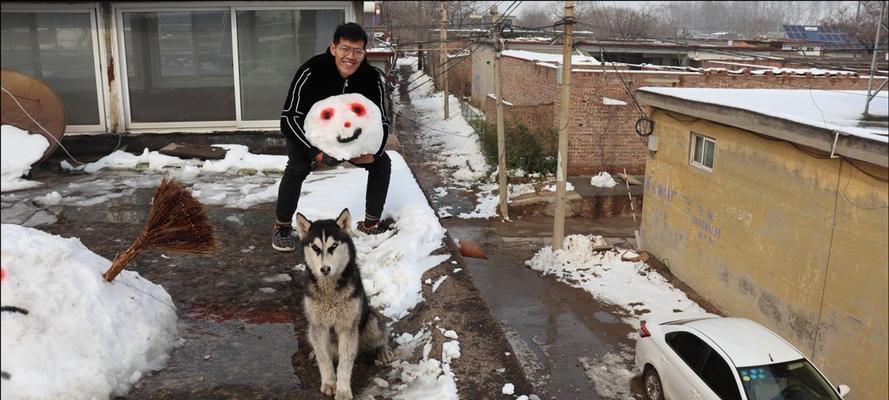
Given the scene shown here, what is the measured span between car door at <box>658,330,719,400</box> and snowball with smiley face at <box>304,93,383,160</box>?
5210mm

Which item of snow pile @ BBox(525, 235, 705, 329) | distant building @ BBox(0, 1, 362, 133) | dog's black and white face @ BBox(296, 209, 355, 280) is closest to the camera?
dog's black and white face @ BBox(296, 209, 355, 280)

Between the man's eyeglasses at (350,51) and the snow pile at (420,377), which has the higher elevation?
the man's eyeglasses at (350,51)

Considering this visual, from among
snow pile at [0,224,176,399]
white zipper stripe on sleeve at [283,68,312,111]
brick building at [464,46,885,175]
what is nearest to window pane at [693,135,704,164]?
brick building at [464,46,885,175]

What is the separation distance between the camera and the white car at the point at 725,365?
7551 mm

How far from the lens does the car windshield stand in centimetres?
746

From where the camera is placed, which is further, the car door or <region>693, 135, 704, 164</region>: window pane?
<region>693, 135, 704, 164</region>: window pane

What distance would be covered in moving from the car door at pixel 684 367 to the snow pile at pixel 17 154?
7.38 metres

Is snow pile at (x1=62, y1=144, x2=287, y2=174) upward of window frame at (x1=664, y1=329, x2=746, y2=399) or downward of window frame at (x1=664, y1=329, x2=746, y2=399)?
upward

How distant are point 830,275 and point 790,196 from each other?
4.97 feet

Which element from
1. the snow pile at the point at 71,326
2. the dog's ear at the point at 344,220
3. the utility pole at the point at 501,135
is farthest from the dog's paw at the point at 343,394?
the utility pole at the point at 501,135

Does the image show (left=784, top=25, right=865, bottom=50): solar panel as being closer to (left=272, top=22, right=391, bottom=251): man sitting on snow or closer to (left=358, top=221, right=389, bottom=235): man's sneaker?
(left=358, top=221, right=389, bottom=235): man's sneaker

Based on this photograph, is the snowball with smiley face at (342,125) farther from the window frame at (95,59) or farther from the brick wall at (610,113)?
the brick wall at (610,113)

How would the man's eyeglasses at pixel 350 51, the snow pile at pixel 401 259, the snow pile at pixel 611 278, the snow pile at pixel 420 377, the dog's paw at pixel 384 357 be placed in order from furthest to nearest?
the snow pile at pixel 611 278, the snow pile at pixel 401 259, the man's eyeglasses at pixel 350 51, the dog's paw at pixel 384 357, the snow pile at pixel 420 377

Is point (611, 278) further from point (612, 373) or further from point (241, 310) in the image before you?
point (241, 310)
